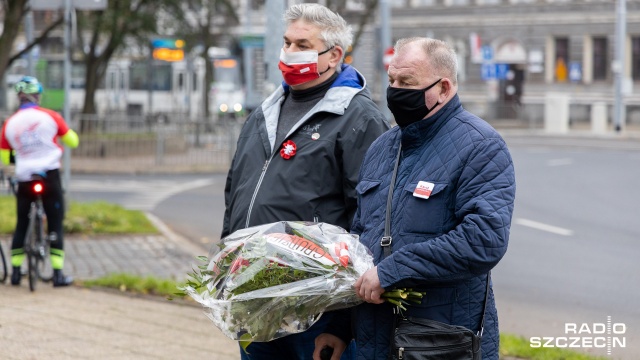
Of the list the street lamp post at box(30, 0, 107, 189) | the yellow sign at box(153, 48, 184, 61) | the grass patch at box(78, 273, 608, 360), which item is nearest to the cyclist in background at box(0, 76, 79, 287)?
the grass patch at box(78, 273, 608, 360)

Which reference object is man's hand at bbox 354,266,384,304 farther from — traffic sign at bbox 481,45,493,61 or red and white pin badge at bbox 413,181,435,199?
traffic sign at bbox 481,45,493,61

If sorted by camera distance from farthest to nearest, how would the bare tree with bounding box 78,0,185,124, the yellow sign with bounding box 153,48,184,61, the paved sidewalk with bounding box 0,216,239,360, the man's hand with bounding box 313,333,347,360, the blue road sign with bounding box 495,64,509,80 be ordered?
the blue road sign with bounding box 495,64,509,80 < the yellow sign with bounding box 153,48,184,61 < the bare tree with bounding box 78,0,185,124 < the paved sidewalk with bounding box 0,216,239,360 < the man's hand with bounding box 313,333,347,360

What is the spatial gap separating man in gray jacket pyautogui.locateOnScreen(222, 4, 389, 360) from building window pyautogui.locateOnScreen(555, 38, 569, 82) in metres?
53.0

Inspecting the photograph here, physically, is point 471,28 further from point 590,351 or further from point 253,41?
point 590,351

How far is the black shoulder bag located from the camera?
141 inches

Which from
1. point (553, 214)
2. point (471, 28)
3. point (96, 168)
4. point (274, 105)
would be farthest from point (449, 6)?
point (274, 105)

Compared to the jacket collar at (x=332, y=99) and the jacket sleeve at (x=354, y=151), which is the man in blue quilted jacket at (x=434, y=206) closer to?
the jacket sleeve at (x=354, y=151)

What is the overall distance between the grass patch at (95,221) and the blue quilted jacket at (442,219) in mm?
10034

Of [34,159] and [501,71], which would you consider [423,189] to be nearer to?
[34,159]

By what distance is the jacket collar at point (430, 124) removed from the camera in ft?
12.4

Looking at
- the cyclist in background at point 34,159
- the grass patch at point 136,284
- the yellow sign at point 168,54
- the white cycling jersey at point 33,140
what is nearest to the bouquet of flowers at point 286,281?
the grass patch at point 136,284

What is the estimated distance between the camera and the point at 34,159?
9.95m

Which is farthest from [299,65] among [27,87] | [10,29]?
[10,29]

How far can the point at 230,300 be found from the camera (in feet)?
12.7
